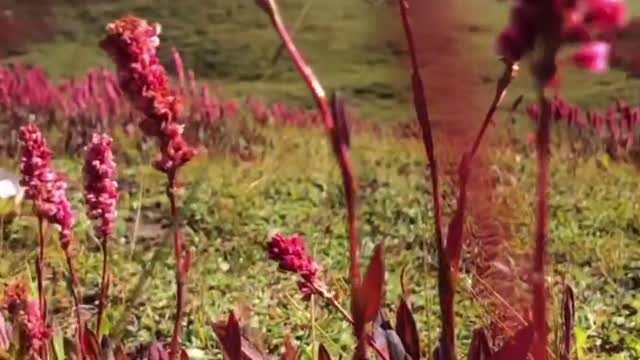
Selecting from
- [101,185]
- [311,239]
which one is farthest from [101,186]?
[311,239]

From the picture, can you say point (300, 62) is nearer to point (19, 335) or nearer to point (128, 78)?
point (128, 78)

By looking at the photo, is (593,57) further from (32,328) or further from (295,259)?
(32,328)

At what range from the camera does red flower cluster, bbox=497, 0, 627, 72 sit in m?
0.43

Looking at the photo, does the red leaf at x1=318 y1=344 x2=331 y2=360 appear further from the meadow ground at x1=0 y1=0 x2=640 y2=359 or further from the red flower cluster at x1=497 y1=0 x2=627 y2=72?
the red flower cluster at x1=497 y1=0 x2=627 y2=72

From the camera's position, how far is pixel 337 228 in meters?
3.41

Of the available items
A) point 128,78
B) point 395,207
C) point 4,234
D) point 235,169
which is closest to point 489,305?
point 128,78

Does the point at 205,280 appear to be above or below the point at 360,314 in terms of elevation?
below

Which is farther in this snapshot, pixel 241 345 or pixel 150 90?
pixel 241 345

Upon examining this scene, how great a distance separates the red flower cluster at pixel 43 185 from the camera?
104 cm

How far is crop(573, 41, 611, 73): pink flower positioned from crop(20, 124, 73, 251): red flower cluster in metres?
0.62

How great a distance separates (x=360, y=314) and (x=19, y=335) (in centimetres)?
50

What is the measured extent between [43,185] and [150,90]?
0.75ft

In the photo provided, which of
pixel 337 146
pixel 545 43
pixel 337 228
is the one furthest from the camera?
pixel 337 228

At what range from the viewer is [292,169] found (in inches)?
176
